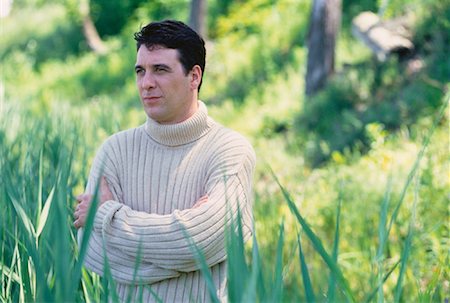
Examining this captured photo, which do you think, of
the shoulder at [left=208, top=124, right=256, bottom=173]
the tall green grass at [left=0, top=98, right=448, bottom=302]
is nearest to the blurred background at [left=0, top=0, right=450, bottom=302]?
the tall green grass at [left=0, top=98, right=448, bottom=302]

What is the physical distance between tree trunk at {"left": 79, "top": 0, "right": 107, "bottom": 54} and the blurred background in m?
0.06

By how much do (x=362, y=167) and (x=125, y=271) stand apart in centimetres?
495

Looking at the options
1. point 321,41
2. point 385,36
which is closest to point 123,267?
point 385,36

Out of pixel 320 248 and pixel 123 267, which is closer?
pixel 320 248

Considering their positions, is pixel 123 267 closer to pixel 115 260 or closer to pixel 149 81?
pixel 115 260

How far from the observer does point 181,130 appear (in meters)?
2.64

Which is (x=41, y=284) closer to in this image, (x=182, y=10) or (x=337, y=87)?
(x=337, y=87)

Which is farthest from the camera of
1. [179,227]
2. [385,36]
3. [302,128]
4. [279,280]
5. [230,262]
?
→ [385,36]

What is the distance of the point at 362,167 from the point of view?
7320 mm

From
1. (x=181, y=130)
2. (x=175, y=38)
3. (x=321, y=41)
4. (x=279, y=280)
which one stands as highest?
(x=321, y=41)

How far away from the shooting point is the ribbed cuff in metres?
2.55

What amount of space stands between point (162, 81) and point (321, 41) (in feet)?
29.1

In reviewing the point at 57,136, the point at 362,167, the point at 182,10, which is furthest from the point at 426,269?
the point at 182,10

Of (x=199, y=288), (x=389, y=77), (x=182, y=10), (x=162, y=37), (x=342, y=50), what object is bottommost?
(x=199, y=288)
